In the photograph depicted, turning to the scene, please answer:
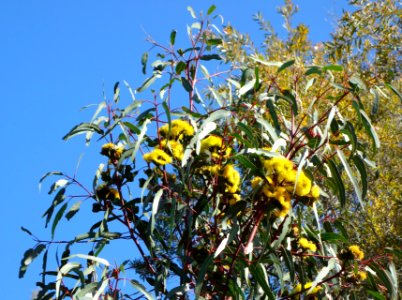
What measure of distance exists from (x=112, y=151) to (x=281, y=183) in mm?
604

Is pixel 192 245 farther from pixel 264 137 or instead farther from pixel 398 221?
pixel 398 221

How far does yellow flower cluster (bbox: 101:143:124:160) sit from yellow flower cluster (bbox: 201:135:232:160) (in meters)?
0.29

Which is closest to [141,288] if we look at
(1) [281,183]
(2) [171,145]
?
(2) [171,145]

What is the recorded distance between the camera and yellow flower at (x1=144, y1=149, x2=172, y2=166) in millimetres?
2055

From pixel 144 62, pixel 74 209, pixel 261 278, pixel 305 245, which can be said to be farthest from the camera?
pixel 144 62

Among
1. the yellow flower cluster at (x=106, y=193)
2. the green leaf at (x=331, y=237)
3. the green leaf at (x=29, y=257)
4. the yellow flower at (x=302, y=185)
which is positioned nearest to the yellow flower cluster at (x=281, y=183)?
the yellow flower at (x=302, y=185)

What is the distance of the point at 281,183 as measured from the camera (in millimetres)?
1900

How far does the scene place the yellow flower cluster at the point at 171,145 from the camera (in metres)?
2.06

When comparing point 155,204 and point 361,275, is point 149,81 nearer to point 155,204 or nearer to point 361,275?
point 155,204

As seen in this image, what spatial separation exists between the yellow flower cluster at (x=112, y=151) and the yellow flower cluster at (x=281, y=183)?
0.53m

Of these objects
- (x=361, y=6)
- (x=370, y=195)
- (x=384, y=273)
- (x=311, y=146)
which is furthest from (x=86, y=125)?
(x=361, y=6)

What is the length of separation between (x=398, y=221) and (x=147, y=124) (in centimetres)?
306

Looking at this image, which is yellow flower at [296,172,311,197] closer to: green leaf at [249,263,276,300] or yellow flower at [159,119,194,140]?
green leaf at [249,263,276,300]

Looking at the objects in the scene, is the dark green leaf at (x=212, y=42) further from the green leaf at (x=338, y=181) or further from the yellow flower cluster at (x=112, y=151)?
the green leaf at (x=338, y=181)
